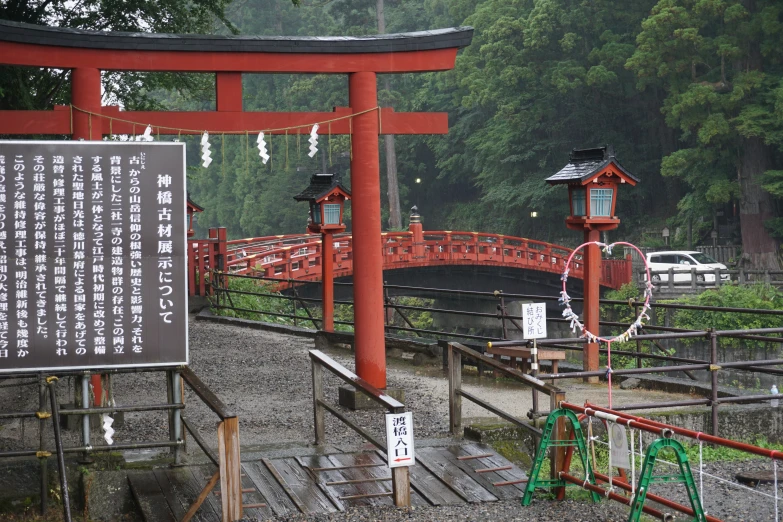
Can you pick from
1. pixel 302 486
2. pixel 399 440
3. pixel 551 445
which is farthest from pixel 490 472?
pixel 302 486

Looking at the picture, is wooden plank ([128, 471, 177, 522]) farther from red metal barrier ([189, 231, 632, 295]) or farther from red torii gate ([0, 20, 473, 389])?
red metal barrier ([189, 231, 632, 295])

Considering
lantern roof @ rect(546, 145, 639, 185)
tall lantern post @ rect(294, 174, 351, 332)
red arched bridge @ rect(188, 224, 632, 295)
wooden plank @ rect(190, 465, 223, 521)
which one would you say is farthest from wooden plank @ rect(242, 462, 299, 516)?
red arched bridge @ rect(188, 224, 632, 295)

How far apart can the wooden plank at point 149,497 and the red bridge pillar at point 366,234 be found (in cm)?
334

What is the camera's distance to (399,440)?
679 centimetres

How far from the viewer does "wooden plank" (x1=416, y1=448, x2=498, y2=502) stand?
720cm

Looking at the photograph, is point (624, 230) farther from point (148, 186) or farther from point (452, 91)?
point (148, 186)

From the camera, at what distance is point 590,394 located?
1085cm

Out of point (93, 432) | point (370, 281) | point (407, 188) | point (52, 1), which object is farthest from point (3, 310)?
point (407, 188)

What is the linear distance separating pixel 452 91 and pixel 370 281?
38.4 m

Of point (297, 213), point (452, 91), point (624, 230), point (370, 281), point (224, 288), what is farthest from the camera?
point (297, 213)

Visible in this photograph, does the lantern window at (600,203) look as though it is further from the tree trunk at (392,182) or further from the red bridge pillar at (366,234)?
the tree trunk at (392,182)

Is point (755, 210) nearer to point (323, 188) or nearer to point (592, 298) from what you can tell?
point (323, 188)

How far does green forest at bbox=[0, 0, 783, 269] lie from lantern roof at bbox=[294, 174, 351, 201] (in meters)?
3.87

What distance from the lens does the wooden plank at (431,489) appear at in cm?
708
